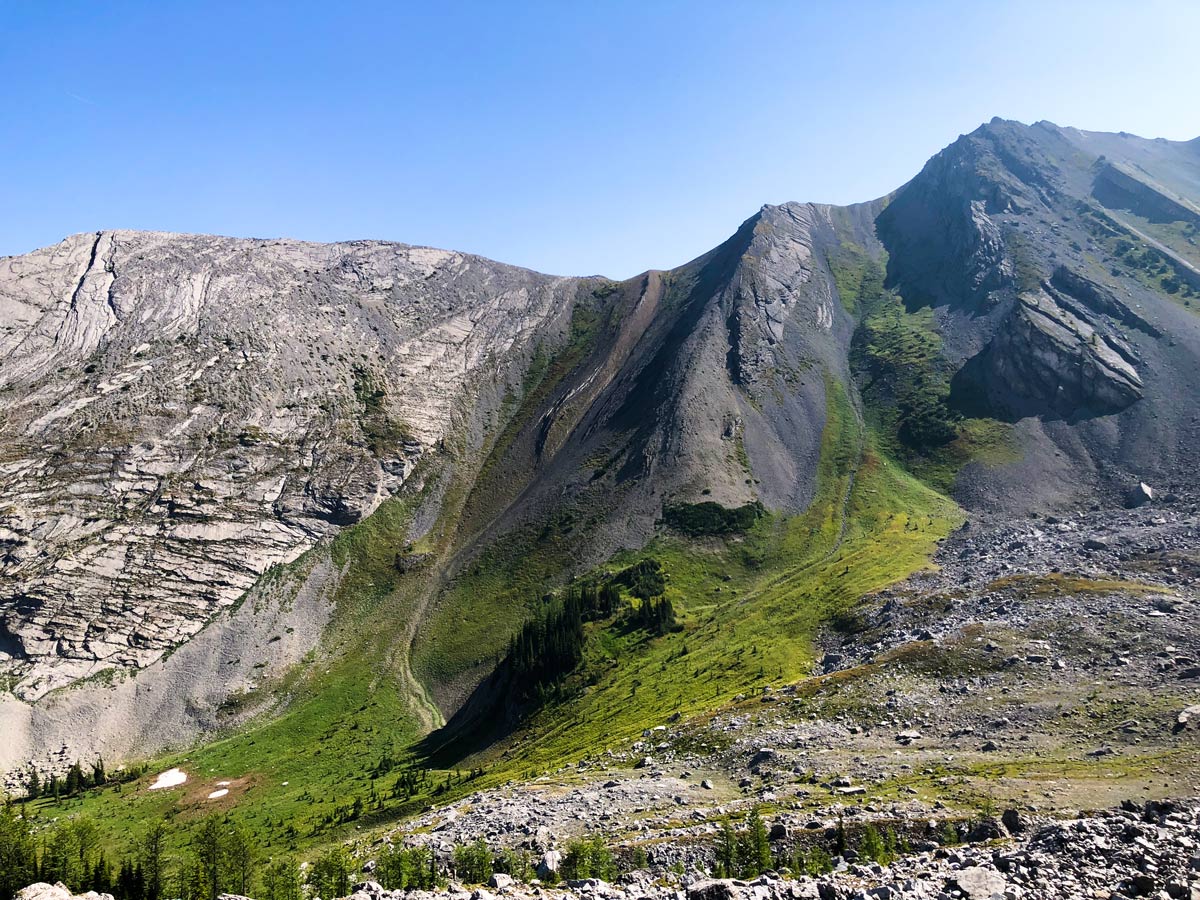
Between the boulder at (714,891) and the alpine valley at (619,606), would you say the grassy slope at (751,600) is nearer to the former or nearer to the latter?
the alpine valley at (619,606)

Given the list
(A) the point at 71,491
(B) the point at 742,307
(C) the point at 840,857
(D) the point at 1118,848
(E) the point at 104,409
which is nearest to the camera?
(D) the point at 1118,848

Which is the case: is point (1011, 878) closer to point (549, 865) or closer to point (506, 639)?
point (549, 865)

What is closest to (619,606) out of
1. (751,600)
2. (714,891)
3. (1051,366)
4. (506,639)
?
(506,639)

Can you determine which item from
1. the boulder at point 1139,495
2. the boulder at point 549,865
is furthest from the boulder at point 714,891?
the boulder at point 1139,495

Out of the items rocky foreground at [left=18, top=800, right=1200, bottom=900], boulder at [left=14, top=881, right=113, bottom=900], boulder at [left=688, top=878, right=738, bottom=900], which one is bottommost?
rocky foreground at [left=18, top=800, right=1200, bottom=900]

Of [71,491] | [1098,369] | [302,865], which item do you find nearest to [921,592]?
[302,865]

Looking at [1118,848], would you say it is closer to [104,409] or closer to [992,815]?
[992,815]

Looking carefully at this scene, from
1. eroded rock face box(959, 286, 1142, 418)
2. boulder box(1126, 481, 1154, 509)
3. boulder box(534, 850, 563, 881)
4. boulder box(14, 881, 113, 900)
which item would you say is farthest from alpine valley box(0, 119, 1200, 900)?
boulder box(14, 881, 113, 900)

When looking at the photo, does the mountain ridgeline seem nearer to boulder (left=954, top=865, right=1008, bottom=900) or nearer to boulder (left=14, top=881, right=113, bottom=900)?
boulder (left=954, top=865, right=1008, bottom=900)
